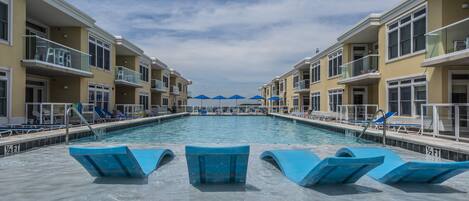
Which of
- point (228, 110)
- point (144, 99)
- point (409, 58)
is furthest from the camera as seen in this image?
point (228, 110)

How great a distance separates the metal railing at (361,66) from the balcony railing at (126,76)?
561 inches

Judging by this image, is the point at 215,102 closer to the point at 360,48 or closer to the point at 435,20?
the point at 360,48

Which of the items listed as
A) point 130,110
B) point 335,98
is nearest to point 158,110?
point 130,110

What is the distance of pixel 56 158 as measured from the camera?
8.94 metres

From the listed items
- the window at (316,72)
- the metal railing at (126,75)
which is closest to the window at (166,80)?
the metal railing at (126,75)

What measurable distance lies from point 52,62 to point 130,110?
10562 millimetres

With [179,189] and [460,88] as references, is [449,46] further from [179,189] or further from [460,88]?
[179,189]

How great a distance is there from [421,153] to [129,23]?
74.0 feet

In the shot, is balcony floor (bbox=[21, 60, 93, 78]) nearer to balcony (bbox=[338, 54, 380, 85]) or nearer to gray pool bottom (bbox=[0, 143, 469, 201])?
gray pool bottom (bbox=[0, 143, 469, 201])

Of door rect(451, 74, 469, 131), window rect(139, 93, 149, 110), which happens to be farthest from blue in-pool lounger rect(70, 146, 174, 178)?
window rect(139, 93, 149, 110)

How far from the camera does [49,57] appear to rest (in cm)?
1592

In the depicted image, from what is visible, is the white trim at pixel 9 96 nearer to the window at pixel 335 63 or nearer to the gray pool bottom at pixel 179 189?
the gray pool bottom at pixel 179 189

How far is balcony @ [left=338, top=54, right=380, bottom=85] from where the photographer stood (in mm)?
20703

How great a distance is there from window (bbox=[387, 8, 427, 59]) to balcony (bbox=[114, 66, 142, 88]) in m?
16.7
